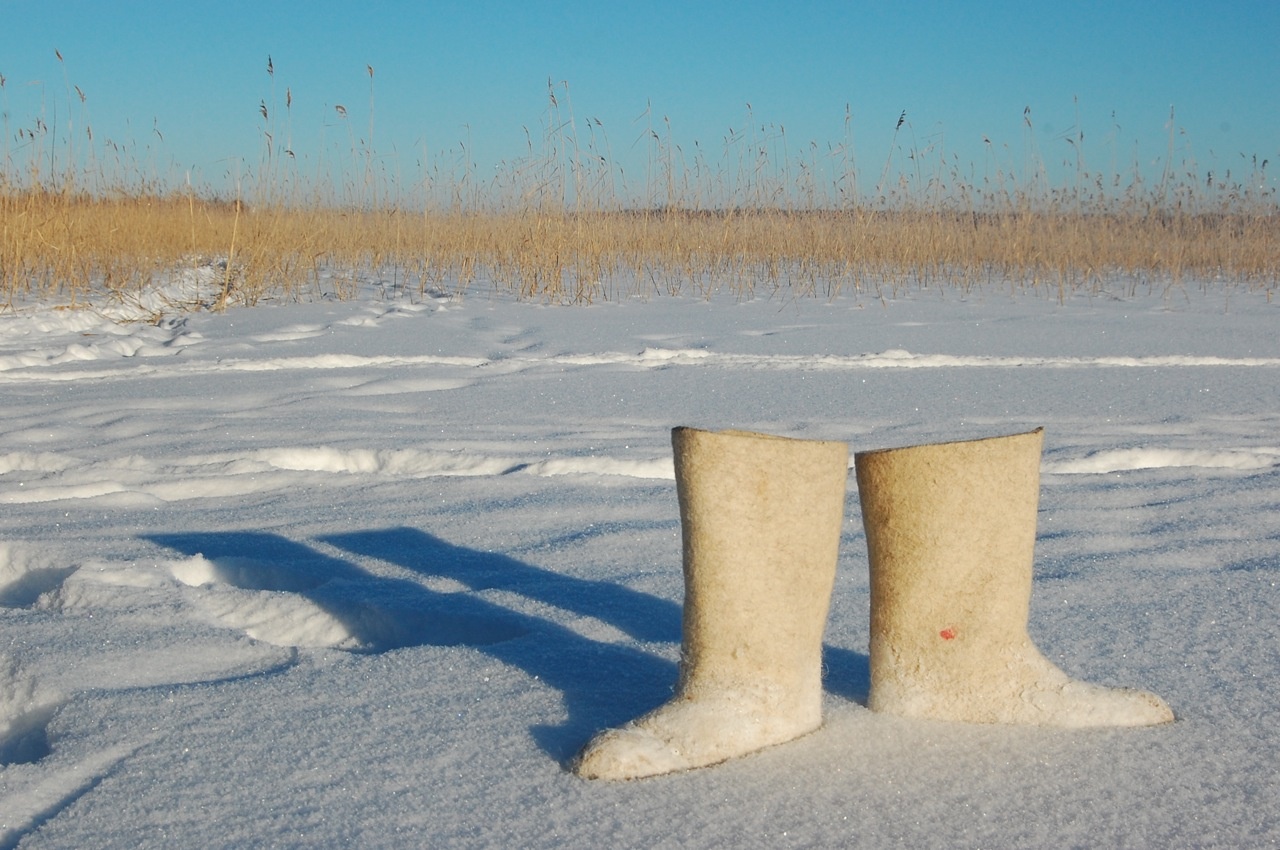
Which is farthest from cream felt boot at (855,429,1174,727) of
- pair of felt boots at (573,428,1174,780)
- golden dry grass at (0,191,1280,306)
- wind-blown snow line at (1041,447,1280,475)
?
golden dry grass at (0,191,1280,306)

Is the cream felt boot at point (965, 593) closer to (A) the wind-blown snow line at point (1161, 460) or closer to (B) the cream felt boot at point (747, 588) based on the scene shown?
(B) the cream felt boot at point (747, 588)

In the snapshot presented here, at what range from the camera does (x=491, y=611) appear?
1.43 metres

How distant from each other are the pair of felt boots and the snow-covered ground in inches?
1.1

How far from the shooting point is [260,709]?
1114mm

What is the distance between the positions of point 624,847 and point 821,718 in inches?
11.1

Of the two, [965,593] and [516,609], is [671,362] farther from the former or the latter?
[965,593]

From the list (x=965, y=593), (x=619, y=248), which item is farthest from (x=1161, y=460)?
(x=619, y=248)

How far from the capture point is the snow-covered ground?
0.92 metres

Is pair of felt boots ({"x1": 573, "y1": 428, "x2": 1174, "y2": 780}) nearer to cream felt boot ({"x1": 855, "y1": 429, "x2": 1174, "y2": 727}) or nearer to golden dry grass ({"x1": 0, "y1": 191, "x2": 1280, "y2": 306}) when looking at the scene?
cream felt boot ({"x1": 855, "y1": 429, "x2": 1174, "y2": 727})

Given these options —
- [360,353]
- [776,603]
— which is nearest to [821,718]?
[776,603]

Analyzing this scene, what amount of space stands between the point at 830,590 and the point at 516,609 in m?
0.51

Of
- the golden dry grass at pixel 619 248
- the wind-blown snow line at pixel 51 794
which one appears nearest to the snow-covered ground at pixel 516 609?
the wind-blown snow line at pixel 51 794

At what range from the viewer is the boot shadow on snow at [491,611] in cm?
116

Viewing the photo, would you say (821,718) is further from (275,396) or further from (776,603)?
(275,396)
